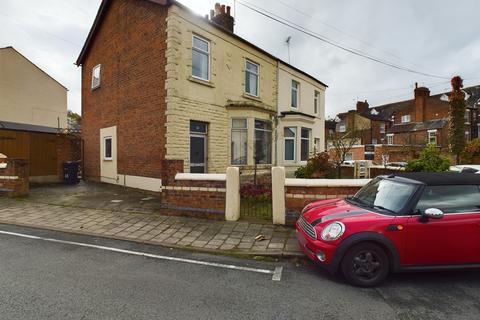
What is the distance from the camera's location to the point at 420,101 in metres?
41.2

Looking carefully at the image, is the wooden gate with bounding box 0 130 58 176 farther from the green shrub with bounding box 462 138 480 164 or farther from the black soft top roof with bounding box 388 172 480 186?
the green shrub with bounding box 462 138 480 164

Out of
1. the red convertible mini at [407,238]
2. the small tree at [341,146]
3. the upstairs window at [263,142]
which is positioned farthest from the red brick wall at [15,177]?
the small tree at [341,146]

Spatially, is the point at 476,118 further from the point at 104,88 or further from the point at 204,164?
the point at 104,88

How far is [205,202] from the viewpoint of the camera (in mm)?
7070

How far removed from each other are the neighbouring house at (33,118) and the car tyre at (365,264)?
14.0 metres

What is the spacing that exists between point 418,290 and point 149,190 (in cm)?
945

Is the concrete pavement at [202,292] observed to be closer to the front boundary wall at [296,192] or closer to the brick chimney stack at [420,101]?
the front boundary wall at [296,192]

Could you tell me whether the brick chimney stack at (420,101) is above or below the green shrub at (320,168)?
above

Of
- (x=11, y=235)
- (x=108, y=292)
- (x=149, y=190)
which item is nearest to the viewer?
(x=108, y=292)

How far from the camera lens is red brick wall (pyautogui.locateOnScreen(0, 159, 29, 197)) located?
963 cm

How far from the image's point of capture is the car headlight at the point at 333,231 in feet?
12.5

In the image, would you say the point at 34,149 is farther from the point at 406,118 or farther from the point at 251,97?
the point at 406,118

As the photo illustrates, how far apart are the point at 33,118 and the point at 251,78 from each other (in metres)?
19.9

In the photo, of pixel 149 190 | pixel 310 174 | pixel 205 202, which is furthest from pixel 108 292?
pixel 310 174
